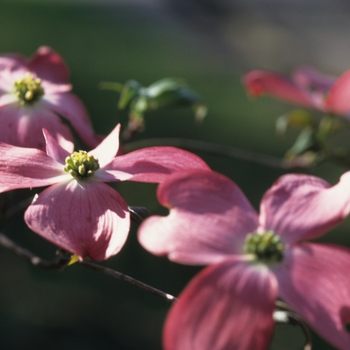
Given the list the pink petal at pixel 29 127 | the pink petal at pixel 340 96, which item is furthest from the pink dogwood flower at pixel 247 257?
the pink petal at pixel 340 96

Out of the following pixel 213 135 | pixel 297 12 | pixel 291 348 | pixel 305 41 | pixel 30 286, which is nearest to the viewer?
pixel 291 348

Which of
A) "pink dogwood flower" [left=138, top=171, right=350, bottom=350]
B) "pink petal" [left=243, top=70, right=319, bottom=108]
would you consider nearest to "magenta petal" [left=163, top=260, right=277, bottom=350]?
"pink dogwood flower" [left=138, top=171, right=350, bottom=350]

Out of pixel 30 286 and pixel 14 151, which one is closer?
pixel 14 151

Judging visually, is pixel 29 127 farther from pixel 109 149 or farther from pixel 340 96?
pixel 340 96

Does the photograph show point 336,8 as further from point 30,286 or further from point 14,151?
point 14,151

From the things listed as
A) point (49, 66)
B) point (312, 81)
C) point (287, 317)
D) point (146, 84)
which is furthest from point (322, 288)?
point (146, 84)

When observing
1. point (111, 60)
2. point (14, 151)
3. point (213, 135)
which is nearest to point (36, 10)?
point (111, 60)
